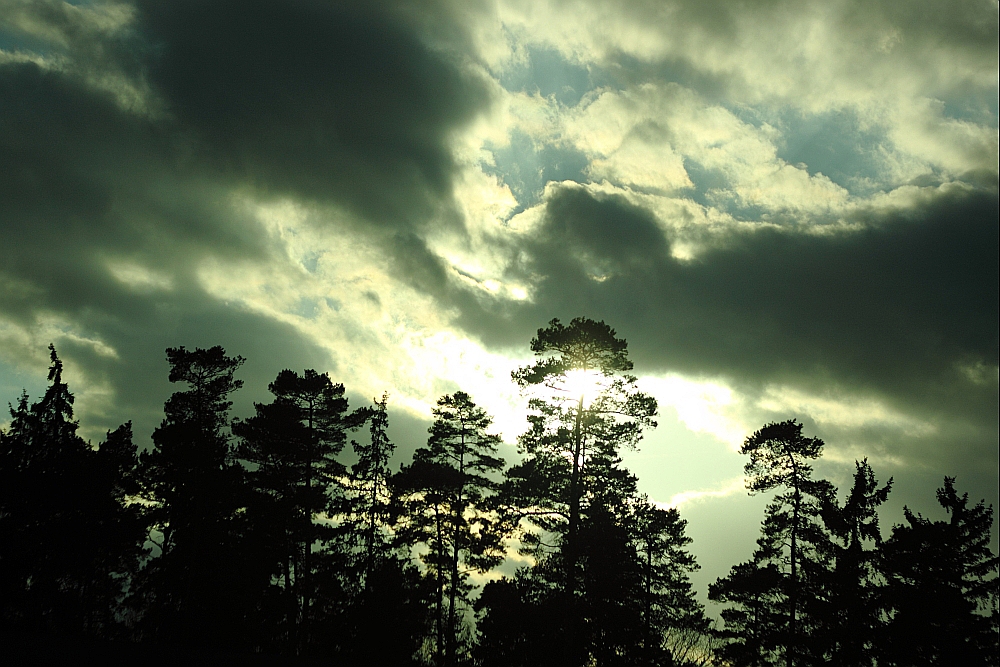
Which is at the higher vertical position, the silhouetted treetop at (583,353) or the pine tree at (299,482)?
the silhouetted treetop at (583,353)

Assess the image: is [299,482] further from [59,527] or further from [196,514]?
[59,527]

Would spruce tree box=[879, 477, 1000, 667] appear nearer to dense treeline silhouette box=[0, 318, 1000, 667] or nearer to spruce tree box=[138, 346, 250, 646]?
dense treeline silhouette box=[0, 318, 1000, 667]

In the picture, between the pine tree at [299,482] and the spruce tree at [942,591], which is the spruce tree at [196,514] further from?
the spruce tree at [942,591]

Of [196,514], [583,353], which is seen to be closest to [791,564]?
[583,353]

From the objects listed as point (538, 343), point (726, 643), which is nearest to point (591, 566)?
point (538, 343)

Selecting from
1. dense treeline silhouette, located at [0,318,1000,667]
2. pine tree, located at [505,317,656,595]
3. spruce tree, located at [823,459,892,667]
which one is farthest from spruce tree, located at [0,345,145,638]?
spruce tree, located at [823,459,892,667]

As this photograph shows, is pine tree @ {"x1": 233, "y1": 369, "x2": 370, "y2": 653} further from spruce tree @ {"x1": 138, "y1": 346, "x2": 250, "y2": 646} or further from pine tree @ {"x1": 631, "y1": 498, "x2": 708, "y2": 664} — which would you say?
pine tree @ {"x1": 631, "y1": 498, "x2": 708, "y2": 664}

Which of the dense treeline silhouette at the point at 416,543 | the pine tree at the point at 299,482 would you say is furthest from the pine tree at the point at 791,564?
the pine tree at the point at 299,482

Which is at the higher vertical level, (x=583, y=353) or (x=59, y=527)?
(x=583, y=353)

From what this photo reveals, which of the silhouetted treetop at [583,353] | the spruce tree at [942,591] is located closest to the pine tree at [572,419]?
the silhouetted treetop at [583,353]

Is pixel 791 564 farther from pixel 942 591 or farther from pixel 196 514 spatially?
pixel 196 514

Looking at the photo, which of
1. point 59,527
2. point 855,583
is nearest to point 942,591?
point 855,583

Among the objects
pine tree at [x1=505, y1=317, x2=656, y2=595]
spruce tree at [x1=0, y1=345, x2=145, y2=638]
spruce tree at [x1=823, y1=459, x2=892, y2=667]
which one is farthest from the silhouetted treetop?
spruce tree at [x1=0, y1=345, x2=145, y2=638]

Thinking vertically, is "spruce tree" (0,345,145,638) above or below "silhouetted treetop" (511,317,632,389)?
below
